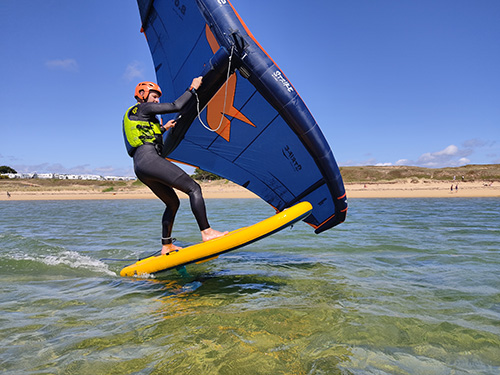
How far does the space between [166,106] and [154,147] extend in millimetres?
561

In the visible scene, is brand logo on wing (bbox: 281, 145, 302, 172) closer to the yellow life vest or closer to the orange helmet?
the yellow life vest

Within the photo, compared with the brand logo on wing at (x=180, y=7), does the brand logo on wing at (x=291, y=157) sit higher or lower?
lower

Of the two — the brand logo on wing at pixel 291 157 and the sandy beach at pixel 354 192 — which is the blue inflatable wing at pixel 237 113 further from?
the sandy beach at pixel 354 192

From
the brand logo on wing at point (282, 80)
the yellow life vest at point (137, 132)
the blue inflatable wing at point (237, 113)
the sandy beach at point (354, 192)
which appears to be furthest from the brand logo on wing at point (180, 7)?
the sandy beach at point (354, 192)

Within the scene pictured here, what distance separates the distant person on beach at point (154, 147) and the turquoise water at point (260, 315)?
3.60ft

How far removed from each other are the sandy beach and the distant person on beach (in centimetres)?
3189

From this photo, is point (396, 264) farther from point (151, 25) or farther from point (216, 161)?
point (151, 25)

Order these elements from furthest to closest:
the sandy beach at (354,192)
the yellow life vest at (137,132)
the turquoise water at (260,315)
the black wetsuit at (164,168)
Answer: the sandy beach at (354,192)
the yellow life vest at (137,132)
the black wetsuit at (164,168)
the turquoise water at (260,315)

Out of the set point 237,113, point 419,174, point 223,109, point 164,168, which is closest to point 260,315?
point 164,168

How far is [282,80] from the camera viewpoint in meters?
4.05

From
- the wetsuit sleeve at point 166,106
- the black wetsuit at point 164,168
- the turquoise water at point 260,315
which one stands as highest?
the wetsuit sleeve at point 166,106

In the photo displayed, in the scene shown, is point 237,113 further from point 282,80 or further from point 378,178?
point 378,178

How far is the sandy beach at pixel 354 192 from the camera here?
3453 cm

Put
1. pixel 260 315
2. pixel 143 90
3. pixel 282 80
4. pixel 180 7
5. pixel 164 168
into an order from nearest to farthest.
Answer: pixel 260 315
pixel 282 80
pixel 164 168
pixel 143 90
pixel 180 7
